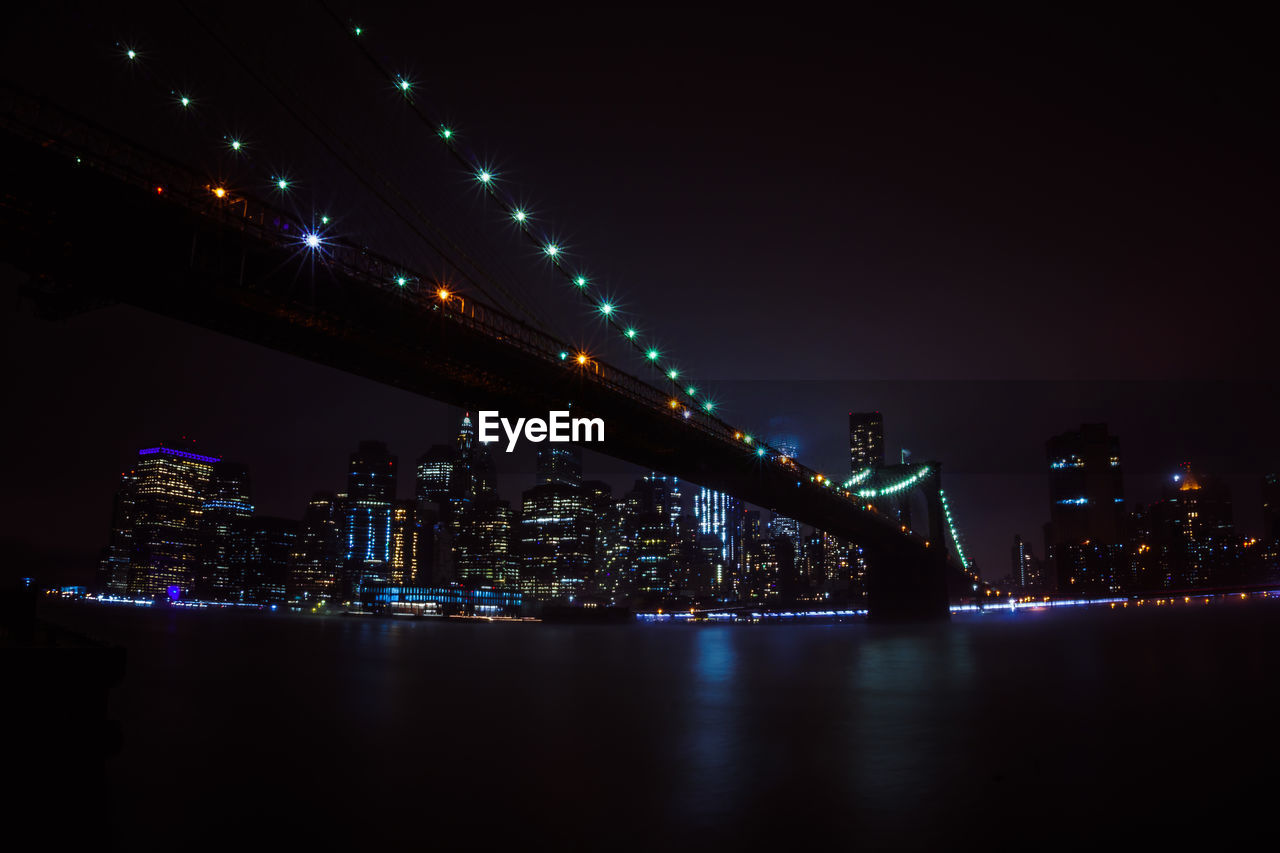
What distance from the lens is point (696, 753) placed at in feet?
43.4

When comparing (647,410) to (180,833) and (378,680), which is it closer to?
(378,680)

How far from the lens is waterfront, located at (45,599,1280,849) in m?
9.11

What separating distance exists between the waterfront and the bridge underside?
1126 cm

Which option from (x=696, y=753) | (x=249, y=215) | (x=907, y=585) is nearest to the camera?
(x=696, y=753)

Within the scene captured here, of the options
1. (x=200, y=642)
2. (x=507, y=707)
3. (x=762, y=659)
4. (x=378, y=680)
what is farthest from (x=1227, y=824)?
(x=200, y=642)

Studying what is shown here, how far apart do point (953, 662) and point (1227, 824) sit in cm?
2277

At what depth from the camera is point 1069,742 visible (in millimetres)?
14000

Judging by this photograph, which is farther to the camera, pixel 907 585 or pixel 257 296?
pixel 907 585

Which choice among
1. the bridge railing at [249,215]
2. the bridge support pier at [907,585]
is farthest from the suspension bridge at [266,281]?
the bridge support pier at [907,585]

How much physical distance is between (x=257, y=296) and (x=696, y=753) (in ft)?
65.3

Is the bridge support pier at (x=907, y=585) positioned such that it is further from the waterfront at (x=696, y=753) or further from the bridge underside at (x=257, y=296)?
the waterfront at (x=696, y=753)

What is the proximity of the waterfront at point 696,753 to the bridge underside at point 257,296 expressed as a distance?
11.3 meters

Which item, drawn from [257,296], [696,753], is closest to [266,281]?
[257,296]

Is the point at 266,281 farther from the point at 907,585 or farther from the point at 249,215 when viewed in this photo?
the point at 907,585
